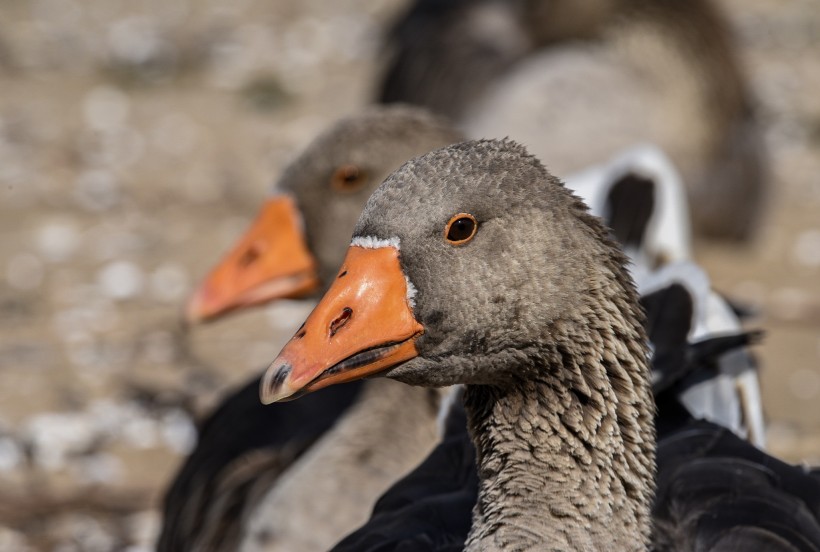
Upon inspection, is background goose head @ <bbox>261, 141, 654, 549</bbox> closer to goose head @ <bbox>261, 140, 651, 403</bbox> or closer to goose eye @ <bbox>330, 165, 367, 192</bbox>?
goose head @ <bbox>261, 140, 651, 403</bbox>

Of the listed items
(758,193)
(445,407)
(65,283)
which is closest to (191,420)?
(65,283)

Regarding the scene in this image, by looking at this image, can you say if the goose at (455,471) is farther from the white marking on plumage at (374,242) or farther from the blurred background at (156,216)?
the blurred background at (156,216)

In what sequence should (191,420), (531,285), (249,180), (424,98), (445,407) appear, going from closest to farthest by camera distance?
(531,285)
(445,407)
(191,420)
(424,98)
(249,180)

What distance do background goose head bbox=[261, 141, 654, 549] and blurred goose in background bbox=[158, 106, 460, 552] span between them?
3.58 ft

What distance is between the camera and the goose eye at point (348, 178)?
4.12m

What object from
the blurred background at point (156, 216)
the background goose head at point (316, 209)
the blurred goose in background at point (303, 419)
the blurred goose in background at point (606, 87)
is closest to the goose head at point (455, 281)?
the blurred goose in background at point (303, 419)

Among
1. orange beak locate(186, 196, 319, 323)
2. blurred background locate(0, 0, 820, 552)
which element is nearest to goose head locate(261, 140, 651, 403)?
orange beak locate(186, 196, 319, 323)

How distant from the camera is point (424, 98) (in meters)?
7.62

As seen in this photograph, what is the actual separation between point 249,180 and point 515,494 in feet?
19.8

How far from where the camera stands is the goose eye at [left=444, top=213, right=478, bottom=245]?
250cm

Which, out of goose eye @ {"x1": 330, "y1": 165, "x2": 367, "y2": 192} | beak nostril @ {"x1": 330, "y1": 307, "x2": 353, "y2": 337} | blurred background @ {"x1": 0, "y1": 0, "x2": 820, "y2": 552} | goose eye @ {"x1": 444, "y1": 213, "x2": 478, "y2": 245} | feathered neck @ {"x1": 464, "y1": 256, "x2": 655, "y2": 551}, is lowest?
feathered neck @ {"x1": 464, "y1": 256, "x2": 655, "y2": 551}

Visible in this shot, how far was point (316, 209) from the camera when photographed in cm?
420

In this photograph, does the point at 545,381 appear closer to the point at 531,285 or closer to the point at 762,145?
the point at 531,285

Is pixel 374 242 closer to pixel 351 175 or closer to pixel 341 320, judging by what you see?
pixel 341 320
